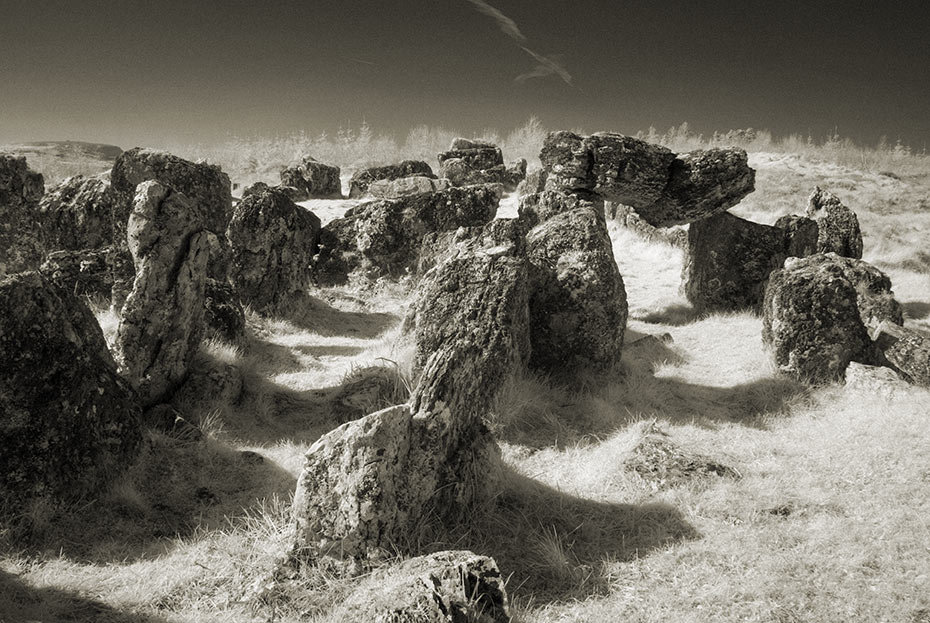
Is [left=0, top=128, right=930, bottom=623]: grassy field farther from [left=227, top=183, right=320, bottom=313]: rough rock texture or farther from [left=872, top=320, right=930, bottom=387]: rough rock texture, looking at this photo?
[left=227, top=183, right=320, bottom=313]: rough rock texture

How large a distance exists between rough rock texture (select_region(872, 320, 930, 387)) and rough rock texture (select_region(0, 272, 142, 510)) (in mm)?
8638

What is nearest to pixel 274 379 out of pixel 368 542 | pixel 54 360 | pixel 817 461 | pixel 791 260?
pixel 54 360

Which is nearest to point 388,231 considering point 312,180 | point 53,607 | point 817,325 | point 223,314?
point 223,314

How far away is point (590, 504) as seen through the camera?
16.9 feet

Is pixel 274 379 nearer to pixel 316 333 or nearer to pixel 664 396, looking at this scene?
pixel 316 333

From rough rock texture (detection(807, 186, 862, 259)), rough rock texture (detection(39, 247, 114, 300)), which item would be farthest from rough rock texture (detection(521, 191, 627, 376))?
rough rock texture (detection(807, 186, 862, 259))

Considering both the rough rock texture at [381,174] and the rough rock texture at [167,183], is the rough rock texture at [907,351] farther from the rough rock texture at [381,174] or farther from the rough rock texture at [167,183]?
the rough rock texture at [381,174]

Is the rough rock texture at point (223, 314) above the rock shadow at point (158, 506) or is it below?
above

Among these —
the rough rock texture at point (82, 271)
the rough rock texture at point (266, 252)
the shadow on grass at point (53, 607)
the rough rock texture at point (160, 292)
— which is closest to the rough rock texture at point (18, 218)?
the rough rock texture at point (82, 271)

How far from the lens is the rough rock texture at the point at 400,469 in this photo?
403 centimetres

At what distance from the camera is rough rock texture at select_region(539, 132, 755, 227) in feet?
35.2

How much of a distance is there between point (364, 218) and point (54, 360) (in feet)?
28.3

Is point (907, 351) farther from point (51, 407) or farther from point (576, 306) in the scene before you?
point (51, 407)

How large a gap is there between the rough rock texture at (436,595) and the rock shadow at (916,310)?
36.0 feet
